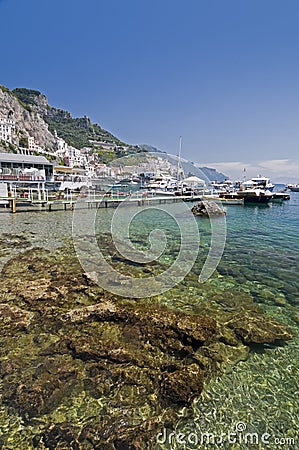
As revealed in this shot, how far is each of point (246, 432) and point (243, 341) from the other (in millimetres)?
2022

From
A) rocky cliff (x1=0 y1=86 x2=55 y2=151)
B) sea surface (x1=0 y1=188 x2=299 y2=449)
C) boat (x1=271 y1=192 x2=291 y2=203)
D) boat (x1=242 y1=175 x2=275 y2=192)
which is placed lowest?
sea surface (x1=0 y1=188 x2=299 y2=449)

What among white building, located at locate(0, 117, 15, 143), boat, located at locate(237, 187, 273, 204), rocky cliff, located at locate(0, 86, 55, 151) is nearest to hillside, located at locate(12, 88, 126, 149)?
rocky cliff, located at locate(0, 86, 55, 151)

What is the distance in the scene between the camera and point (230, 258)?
1122 cm

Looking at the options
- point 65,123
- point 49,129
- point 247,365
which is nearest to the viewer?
point 247,365

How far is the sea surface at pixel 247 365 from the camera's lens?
321cm

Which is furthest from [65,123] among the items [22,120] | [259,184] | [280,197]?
Result: [280,197]

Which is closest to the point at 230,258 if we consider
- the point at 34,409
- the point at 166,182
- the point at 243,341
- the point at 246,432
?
the point at 243,341

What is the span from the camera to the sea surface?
321cm

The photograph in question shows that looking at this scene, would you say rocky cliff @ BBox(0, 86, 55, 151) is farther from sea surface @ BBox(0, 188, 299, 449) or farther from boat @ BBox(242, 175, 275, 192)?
sea surface @ BBox(0, 188, 299, 449)

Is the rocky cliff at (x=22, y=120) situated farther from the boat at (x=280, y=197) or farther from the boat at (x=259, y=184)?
the boat at (x=280, y=197)

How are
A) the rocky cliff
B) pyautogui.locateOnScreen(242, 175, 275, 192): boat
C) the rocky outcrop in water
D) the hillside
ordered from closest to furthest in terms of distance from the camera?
the rocky outcrop in water → pyautogui.locateOnScreen(242, 175, 275, 192): boat → the rocky cliff → the hillside

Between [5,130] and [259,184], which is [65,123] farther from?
[259,184]

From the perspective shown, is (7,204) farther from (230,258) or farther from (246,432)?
(246,432)

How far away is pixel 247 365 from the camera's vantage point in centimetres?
445
